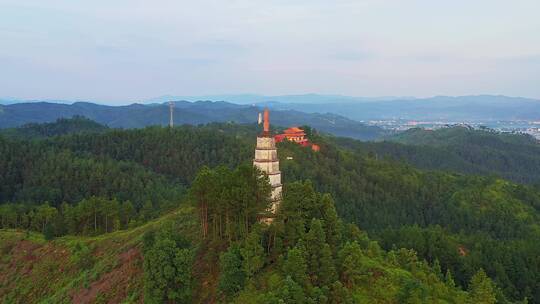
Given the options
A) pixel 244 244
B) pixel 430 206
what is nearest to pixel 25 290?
pixel 244 244

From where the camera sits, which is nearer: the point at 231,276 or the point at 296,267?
the point at 296,267

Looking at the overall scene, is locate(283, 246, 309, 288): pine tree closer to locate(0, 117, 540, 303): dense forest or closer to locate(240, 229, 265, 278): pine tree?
locate(0, 117, 540, 303): dense forest

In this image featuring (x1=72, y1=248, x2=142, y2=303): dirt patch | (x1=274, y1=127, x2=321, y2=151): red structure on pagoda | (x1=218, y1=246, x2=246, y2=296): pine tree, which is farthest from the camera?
(x1=274, y1=127, x2=321, y2=151): red structure on pagoda

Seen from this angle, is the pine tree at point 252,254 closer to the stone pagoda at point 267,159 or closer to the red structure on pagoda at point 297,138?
the stone pagoda at point 267,159

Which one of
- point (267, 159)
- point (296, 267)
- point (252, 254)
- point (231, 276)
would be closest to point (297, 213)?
point (252, 254)

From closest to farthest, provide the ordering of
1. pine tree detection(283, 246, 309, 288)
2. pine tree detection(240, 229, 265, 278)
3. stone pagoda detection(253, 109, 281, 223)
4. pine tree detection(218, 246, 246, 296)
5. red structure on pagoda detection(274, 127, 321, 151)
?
pine tree detection(283, 246, 309, 288) → pine tree detection(218, 246, 246, 296) → pine tree detection(240, 229, 265, 278) → stone pagoda detection(253, 109, 281, 223) → red structure on pagoda detection(274, 127, 321, 151)

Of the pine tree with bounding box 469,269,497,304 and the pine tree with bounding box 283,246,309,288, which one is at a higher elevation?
the pine tree with bounding box 283,246,309,288

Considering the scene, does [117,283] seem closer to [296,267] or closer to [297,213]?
[297,213]

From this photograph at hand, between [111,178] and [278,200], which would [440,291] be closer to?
[278,200]

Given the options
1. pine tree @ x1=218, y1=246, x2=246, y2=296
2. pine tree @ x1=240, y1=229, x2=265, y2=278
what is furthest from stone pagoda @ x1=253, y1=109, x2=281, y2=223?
pine tree @ x1=218, y1=246, x2=246, y2=296
